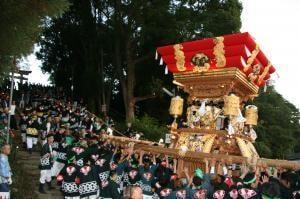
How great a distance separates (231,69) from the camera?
1080 centimetres

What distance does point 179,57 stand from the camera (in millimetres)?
11664

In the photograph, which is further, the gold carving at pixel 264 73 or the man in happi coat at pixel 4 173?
the gold carving at pixel 264 73

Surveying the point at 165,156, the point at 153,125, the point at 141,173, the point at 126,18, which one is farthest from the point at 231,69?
the point at 126,18

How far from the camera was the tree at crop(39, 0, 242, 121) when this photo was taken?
23.0 m

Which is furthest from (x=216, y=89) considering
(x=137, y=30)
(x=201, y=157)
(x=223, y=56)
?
(x=137, y=30)

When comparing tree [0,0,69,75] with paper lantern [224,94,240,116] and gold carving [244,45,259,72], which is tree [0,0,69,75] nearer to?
paper lantern [224,94,240,116]

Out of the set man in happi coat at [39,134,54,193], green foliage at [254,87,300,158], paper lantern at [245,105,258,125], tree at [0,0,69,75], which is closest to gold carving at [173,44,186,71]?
paper lantern at [245,105,258,125]

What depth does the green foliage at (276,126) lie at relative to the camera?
29547 mm

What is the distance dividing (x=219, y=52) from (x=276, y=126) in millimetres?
22005

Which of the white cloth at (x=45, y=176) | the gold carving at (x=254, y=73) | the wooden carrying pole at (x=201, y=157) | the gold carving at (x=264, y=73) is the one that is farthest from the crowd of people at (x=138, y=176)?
the gold carving at (x=264, y=73)

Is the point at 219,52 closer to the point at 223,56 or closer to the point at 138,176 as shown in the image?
the point at 223,56

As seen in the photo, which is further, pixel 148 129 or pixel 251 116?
pixel 148 129

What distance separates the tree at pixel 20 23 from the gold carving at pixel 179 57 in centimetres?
610

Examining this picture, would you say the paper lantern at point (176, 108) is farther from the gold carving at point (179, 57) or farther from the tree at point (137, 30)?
the tree at point (137, 30)
